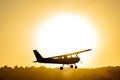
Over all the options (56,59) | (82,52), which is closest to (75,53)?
(82,52)

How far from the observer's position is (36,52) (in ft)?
270

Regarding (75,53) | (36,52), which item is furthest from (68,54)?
(36,52)

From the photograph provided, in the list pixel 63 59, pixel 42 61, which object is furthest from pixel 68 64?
pixel 42 61

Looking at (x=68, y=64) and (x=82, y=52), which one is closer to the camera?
(x=68, y=64)

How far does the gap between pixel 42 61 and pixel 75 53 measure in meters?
12.3

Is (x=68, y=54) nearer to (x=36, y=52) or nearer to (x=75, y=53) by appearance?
(x=75, y=53)

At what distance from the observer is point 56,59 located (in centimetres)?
7981

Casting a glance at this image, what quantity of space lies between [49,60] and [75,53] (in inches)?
414

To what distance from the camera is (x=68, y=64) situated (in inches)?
3137

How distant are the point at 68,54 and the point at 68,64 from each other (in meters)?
4.84

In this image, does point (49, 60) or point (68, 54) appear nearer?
point (49, 60)

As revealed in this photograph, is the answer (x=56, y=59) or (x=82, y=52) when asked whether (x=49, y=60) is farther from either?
(x=82, y=52)

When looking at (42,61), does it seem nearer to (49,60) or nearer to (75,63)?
(49,60)

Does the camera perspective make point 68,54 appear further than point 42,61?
Yes
